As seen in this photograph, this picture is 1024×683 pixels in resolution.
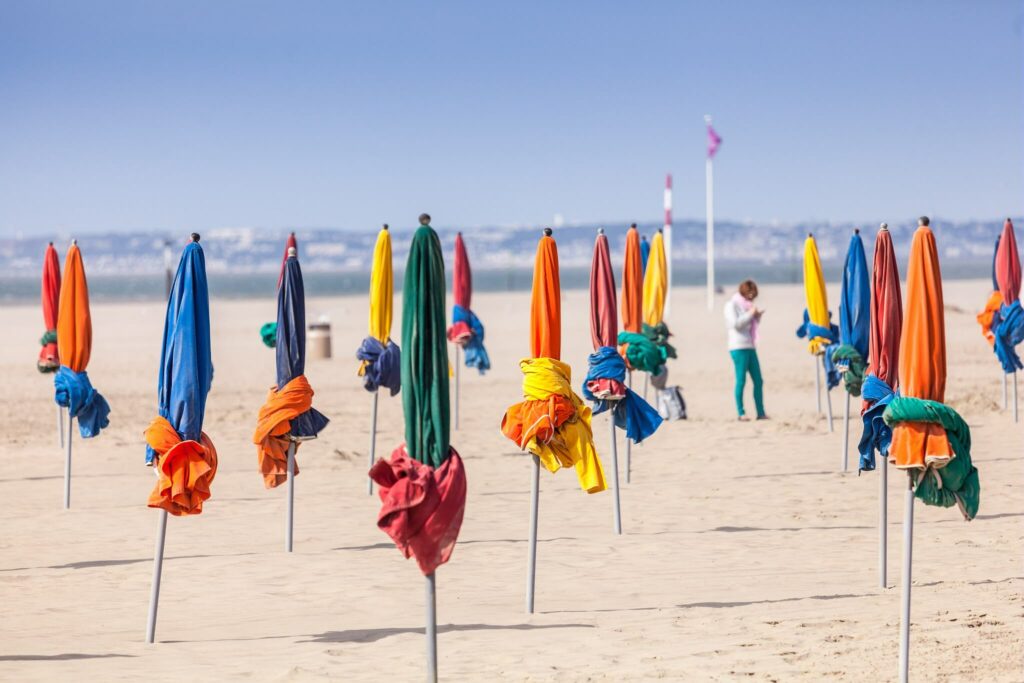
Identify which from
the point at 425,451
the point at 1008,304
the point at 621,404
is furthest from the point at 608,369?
the point at 1008,304

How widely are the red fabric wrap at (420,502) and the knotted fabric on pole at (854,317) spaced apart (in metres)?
4.64

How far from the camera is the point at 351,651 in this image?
717 centimetres

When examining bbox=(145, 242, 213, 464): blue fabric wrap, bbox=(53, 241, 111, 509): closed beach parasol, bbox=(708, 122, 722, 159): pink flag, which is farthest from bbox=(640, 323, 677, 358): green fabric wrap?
bbox=(708, 122, 722, 159): pink flag

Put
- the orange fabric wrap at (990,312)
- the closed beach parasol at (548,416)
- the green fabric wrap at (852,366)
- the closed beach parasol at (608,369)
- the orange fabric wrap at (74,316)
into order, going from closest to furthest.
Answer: the closed beach parasol at (548,416) < the closed beach parasol at (608,369) < the green fabric wrap at (852,366) < the orange fabric wrap at (74,316) < the orange fabric wrap at (990,312)

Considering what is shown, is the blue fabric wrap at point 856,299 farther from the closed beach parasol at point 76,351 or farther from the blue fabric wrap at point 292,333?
the closed beach parasol at point 76,351

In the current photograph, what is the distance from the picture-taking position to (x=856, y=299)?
32.0 feet

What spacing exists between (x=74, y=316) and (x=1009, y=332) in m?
10.4

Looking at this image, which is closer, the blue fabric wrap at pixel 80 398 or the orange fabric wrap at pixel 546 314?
the orange fabric wrap at pixel 546 314

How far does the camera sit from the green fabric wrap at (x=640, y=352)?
12.2 meters

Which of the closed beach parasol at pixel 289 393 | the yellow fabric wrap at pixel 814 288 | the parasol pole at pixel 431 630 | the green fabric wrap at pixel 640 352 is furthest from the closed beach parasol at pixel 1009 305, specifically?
the parasol pole at pixel 431 630

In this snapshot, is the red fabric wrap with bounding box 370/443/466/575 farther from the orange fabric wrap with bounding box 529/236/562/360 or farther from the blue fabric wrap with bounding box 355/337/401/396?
the blue fabric wrap with bounding box 355/337/401/396

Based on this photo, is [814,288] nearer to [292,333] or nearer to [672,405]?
[672,405]

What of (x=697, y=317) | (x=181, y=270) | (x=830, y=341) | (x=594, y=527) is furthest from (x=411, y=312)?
(x=697, y=317)

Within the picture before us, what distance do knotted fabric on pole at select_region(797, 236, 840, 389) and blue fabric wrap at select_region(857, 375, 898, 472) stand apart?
19.6 ft
